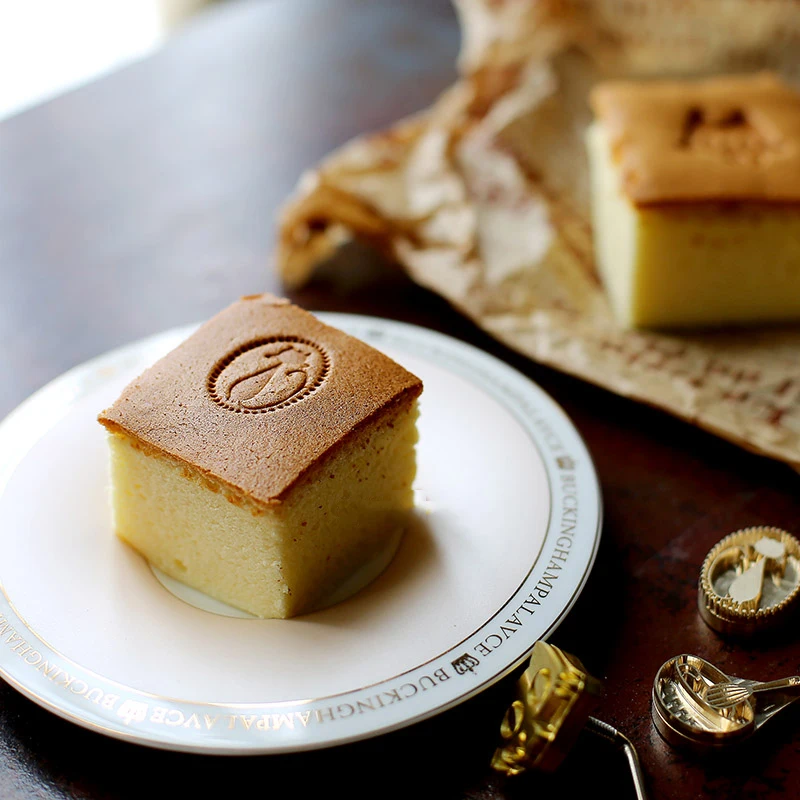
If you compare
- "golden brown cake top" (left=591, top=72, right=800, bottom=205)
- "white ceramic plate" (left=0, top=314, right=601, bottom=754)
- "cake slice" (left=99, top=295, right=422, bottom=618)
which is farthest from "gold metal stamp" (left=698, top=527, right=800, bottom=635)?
"golden brown cake top" (left=591, top=72, right=800, bottom=205)

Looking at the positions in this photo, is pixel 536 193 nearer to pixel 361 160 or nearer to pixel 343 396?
pixel 361 160

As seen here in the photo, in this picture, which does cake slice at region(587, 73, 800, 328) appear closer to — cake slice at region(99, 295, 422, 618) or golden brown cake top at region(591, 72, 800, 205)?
golden brown cake top at region(591, 72, 800, 205)

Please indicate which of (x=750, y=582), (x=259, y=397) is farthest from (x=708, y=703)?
(x=259, y=397)

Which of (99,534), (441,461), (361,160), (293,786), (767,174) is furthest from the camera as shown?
(361,160)

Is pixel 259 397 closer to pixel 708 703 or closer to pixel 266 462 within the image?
pixel 266 462

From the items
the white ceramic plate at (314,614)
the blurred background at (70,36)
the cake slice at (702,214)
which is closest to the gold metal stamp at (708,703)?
the white ceramic plate at (314,614)

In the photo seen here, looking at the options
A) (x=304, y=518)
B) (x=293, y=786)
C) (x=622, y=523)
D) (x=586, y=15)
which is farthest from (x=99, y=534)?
(x=586, y=15)
